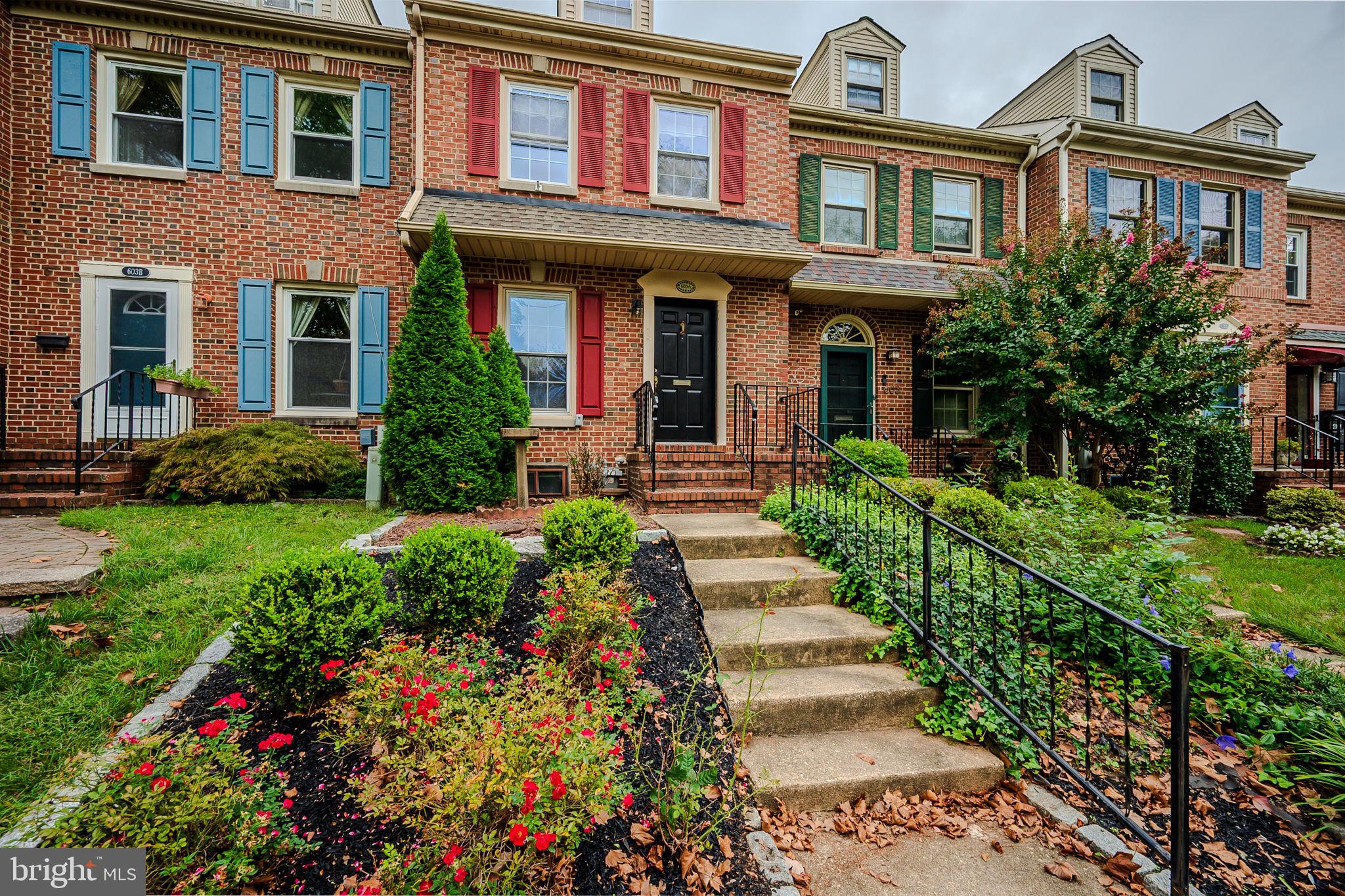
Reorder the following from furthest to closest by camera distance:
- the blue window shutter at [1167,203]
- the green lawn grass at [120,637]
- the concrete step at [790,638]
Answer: the blue window shutter at [1167,203]
the concrete step at [790,638]
the green lawn grass at [120,637]

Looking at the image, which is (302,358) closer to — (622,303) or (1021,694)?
(622,303)

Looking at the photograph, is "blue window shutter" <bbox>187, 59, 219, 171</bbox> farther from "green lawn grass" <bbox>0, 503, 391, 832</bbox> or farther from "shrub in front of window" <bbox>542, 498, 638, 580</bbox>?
"shrub in front of window" <bbox>542, 498, 638, 580</bbox>

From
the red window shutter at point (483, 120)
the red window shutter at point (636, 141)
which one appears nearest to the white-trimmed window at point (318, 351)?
the red window shutter at point (483, 120)

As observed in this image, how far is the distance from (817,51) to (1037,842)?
550 inches

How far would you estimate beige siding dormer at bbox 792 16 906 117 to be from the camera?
36.1ft

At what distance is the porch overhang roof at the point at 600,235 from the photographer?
675cm

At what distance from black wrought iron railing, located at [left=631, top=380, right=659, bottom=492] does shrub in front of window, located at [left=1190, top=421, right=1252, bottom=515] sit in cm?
845

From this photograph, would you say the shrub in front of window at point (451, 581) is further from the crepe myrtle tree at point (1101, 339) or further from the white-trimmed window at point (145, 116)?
the white-trimmed window at point (145, 116)

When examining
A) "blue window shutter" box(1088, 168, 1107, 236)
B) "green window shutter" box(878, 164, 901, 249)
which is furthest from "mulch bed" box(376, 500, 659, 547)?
"blue window shutter" box(1088, 168, 1107, 236)

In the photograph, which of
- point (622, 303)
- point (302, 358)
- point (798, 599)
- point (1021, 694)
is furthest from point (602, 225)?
point (1021, 694)

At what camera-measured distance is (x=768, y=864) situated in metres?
2.03

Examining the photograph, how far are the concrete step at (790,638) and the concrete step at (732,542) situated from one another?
2.76 ft

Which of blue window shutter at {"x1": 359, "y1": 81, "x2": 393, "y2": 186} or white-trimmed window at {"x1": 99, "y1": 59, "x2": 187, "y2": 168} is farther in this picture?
blue window shutter at {"x1": 359, "y1": 81, "x2": 393, "y2": 186}

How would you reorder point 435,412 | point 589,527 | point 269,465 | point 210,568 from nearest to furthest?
point 589,527, point 210,568, point 435,412, point 269,465
